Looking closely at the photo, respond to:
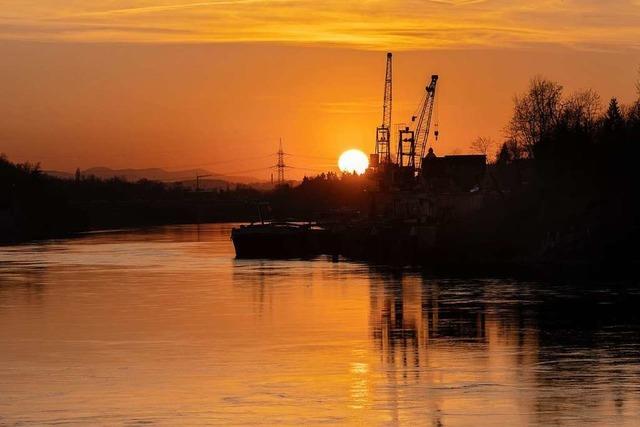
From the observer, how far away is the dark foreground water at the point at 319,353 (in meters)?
36.0

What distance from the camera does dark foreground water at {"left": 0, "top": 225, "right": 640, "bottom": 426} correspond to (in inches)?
1416

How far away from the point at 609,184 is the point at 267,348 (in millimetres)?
66711

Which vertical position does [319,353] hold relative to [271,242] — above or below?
below

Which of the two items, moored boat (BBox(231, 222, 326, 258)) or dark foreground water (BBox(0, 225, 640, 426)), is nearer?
dark foreground water (BBox(0, 225, 640, 426))

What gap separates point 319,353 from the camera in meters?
48.5

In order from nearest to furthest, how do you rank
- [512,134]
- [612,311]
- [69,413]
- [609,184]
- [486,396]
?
[69,413] < [486,396] < [612,311] < [609,184] < [512,134]

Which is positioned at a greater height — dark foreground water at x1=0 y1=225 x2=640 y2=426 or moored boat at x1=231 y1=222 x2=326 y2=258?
moored boat at x1=231 y1=222 x2=326 y2=258

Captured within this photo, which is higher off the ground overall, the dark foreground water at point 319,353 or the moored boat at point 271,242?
the moored boat at point 271,242

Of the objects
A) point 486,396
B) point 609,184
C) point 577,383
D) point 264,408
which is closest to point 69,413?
point 264,408

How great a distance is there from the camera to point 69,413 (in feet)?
117

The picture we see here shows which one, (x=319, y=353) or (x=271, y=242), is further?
(x=271, y=242)

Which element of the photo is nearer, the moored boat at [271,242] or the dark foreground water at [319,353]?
the dark foreground water at [319,353]

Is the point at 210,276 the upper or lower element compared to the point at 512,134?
lower

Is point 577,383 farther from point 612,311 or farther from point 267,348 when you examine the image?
point 612,311
